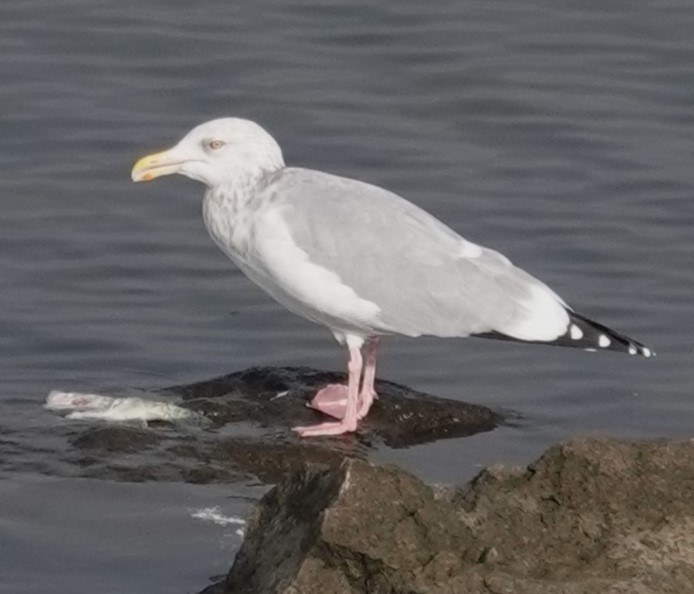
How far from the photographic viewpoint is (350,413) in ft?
26.1

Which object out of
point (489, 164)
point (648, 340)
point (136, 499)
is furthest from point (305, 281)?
point (489, 164)

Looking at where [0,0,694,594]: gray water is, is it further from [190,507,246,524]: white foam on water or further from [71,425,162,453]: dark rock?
[71,425,162,453]: dark rock

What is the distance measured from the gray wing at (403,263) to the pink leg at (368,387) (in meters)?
0.17

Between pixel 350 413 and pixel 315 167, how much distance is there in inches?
162

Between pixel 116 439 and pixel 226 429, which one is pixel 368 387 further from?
pixel 116 439

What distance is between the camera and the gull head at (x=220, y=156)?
8359 millimetres

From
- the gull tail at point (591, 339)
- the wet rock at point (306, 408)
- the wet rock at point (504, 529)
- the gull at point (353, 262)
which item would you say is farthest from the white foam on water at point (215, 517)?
the gull tail at point (591, 339)

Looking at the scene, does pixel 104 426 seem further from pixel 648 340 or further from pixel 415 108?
pixel 415 108

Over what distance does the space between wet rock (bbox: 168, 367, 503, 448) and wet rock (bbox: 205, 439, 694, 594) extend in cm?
241

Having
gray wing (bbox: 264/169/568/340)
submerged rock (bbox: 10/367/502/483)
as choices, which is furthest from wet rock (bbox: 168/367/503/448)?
gray wing (bbox: 264/169/568/340)

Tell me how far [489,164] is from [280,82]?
5.67 feet

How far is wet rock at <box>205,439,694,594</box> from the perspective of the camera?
4965 mm

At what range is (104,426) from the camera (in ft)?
24.7

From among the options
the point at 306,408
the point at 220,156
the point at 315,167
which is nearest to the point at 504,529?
the point at 306,408
